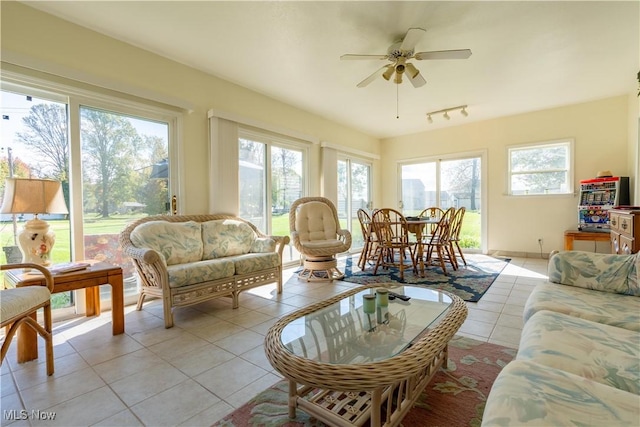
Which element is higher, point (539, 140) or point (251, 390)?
point (539, 140)

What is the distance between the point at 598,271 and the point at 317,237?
2959 millimetres

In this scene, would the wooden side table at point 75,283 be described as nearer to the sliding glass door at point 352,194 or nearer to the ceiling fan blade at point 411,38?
the ceiling fan blade at point 411,38

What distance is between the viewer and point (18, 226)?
232 cm

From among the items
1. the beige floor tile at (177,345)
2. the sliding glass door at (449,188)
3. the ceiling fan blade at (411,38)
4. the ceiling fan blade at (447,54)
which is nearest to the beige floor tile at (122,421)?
the beige floor tile at (177,345)

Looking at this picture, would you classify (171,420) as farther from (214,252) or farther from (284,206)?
(284,206)

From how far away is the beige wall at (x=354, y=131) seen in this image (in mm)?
2406

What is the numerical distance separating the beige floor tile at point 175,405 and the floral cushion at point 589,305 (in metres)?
1.78

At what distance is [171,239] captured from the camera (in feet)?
8.80

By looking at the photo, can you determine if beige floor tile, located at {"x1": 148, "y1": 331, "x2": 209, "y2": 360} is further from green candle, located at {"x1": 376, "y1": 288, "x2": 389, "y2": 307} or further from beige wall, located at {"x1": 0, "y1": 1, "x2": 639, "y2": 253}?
beige wall, located at {"x1": 0, "y1": 1, "x2": 639, "y2": 253}

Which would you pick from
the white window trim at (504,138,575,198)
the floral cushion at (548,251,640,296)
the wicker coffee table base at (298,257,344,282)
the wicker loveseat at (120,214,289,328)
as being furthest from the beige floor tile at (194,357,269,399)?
the white window trim at (504,138,575,198)

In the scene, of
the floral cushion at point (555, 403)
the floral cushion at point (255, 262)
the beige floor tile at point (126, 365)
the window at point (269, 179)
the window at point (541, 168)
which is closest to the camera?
the floral cushion at point (555, 403)

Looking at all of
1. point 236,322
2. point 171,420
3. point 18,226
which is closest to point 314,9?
point 236,322

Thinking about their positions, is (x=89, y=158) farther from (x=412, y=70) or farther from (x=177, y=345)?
(x=412, y=70)

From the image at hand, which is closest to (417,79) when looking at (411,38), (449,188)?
(411,38)
